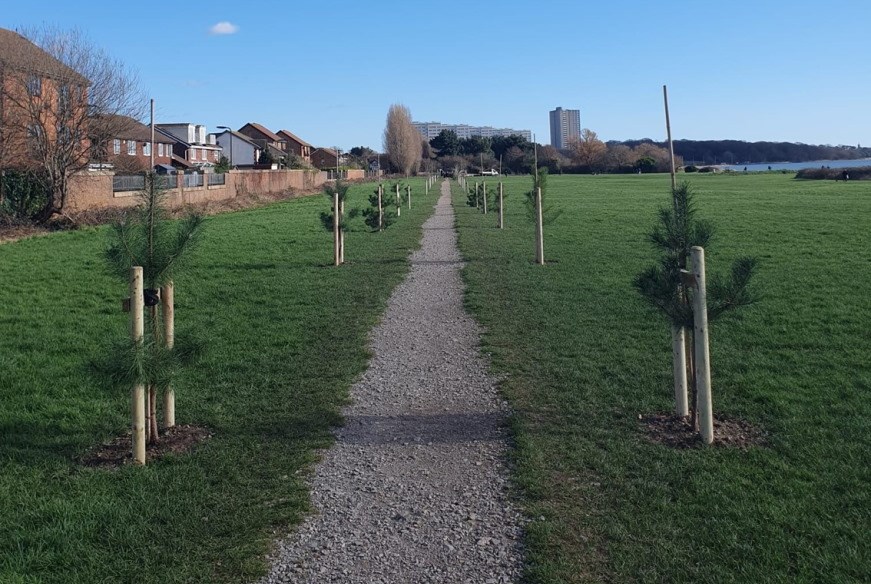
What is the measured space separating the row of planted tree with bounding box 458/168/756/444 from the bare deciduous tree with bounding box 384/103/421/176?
107 metres

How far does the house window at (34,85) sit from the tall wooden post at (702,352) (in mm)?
26009

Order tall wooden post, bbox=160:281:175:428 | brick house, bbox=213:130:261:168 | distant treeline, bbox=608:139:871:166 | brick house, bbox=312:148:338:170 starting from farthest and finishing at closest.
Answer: distant treeline, bbox=608:139:871:166 < brick house, bbox=312:148:338:170 < brick house, bbox=213:130:261:168 < tall wooden post, bbox=160:281:175:428

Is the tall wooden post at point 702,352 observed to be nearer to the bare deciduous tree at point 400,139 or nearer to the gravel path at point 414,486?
the gravel path at point 414,486

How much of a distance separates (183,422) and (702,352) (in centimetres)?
382

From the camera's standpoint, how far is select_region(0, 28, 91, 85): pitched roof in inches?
1025

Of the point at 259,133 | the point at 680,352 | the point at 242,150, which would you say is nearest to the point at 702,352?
the point at 680,352

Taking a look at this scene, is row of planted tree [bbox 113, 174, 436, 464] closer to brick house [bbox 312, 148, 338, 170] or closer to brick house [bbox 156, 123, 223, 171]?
brick house [bbox 156, 123, 223, 171]

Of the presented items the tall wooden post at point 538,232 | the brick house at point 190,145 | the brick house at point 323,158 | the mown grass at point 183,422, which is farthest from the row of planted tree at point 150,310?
the brick house at point 323,158

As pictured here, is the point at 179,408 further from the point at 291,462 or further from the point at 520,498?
the point at 520,498

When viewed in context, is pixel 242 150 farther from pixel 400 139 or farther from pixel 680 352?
pixel 680 352

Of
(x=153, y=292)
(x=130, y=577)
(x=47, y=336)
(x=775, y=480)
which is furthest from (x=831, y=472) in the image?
(x=47, y=336)

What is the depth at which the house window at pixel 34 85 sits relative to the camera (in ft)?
85.9

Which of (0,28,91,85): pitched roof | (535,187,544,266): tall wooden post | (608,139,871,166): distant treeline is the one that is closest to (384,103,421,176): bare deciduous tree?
(608,139,871,166): distant treeline

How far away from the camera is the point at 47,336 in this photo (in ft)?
30.0
